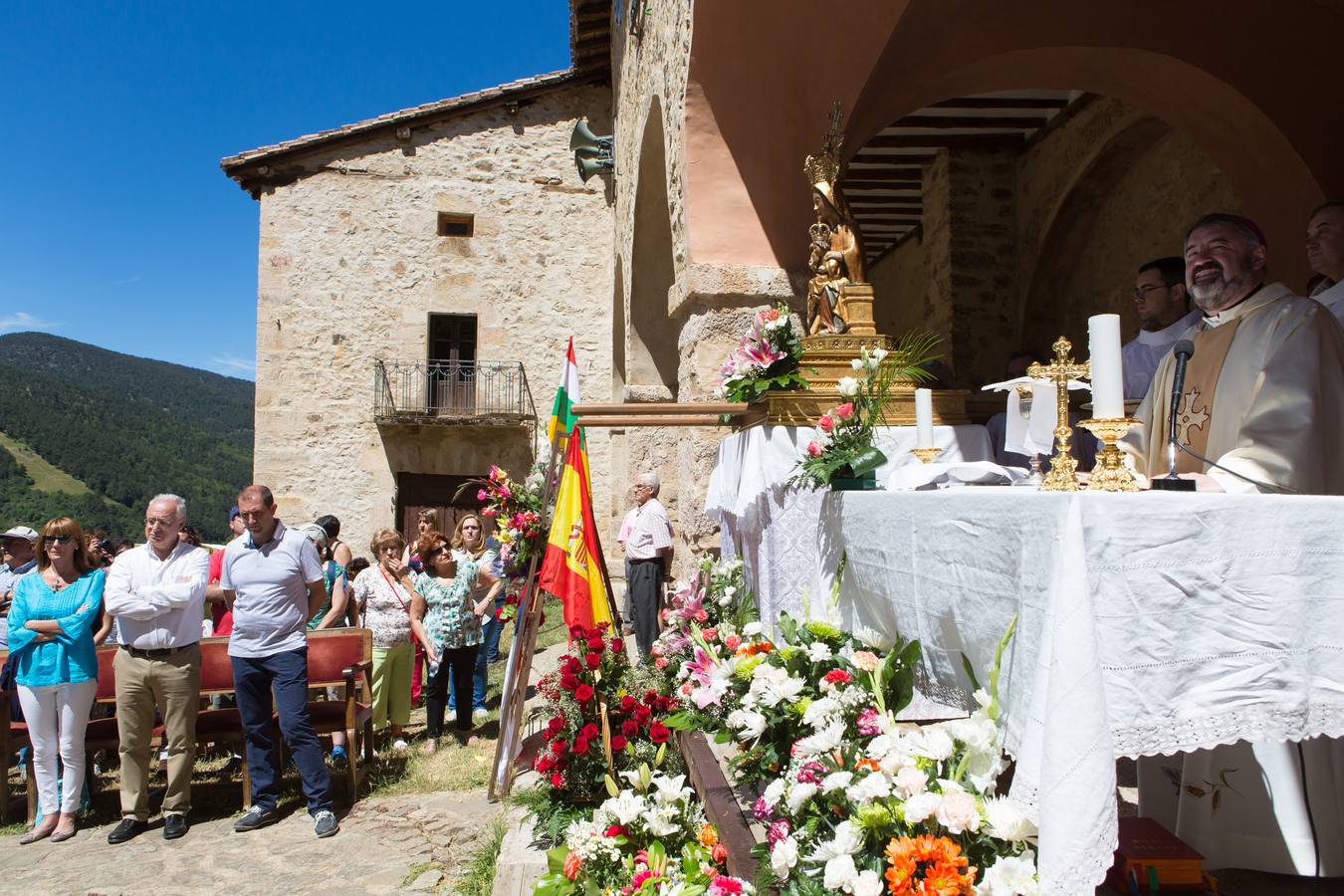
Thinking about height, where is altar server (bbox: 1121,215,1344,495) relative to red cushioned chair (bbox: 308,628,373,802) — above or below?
above

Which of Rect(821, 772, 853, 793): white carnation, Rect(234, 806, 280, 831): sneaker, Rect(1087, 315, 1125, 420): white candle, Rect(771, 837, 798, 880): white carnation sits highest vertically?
Rect(1087, 315, 1125, 420): white candle

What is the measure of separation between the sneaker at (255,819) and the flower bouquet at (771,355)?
3611mm

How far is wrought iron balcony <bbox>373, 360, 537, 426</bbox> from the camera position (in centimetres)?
1753

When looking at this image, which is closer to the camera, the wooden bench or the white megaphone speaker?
the wooden bench

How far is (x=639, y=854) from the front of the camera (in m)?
3.19

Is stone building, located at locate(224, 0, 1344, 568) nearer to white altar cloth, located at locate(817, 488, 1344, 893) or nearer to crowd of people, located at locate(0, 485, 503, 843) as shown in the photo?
crowd of people, located at locate(0, 485, 503, 843)

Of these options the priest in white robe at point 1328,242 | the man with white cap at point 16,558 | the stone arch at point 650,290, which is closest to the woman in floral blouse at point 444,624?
the man with white cap at point 16,558

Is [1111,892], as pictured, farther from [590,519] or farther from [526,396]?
[526,396]

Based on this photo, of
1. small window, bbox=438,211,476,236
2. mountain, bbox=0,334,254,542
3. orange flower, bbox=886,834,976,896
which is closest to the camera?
orange flower, bbox=886,834,976,896

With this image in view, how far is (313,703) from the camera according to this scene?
19.4ft

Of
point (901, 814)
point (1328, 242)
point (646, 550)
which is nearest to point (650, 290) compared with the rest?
point (646, 550)

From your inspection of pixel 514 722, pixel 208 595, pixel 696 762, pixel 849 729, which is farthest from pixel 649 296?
pixel 849 729

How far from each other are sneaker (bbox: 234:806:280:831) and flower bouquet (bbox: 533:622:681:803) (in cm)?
197

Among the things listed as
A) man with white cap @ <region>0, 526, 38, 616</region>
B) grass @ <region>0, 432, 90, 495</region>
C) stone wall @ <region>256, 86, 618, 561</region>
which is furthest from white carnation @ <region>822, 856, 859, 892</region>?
grass @ <region>0, 432, 90, 495</region>
